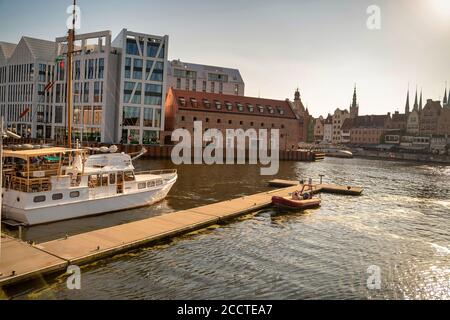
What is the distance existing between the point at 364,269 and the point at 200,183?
2986 cm

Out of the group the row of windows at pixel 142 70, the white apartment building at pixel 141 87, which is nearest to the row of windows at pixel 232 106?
the white apartment building at pixel 141 87

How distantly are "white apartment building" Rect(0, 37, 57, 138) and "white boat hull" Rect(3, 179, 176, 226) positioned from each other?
70.5 meters

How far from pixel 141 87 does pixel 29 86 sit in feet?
103

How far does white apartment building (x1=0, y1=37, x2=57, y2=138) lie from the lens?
308 feet

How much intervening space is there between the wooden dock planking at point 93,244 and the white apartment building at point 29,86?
76863 mm

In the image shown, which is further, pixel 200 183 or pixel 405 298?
pixel 200 183

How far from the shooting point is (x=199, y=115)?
92.2 meters

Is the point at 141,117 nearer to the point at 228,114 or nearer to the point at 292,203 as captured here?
the point at 228,114

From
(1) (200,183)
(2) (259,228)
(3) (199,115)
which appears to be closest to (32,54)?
(3) (199,115)

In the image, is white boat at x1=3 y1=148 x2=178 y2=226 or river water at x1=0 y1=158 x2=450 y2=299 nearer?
river water at x1=0 y1=158 x2=450 y2=299

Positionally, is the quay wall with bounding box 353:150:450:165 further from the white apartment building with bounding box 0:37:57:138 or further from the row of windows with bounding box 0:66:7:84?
the row of windows with bounding box 0:66:7:84

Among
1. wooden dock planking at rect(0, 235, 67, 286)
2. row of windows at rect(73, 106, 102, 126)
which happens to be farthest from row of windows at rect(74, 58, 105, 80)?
wooden dock planking at rect(0, 235, 67, 286)

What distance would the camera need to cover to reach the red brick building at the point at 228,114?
91.1m
